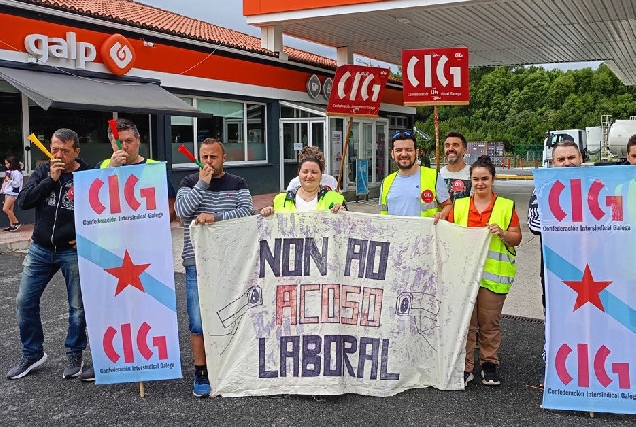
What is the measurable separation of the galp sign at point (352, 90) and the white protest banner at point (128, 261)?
6334 mm

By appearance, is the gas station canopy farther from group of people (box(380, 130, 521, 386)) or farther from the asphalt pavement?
the asphalt pavement

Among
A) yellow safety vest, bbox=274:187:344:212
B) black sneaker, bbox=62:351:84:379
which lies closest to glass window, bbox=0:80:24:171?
black sneaker, bbox=62:351:84:379

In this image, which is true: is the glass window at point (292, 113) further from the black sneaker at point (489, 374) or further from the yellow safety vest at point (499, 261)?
the black sneaker at point (489, 374)

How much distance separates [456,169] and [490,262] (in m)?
1.49

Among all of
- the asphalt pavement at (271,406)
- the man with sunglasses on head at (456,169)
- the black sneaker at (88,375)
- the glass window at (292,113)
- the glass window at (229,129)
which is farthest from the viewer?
the glass window at (292,113)

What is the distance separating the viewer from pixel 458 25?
15.6 meters

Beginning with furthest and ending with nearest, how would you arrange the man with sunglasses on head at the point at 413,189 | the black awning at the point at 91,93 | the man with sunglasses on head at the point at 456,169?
the black awning at the point at 91,93, the man with sunglasses on head at the point at 456,169, the man with sunglasses on head at the point at 413,189

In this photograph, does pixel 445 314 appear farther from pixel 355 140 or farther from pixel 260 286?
pixel 355 140

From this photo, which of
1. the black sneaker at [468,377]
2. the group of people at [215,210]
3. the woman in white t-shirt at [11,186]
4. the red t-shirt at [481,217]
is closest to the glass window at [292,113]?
the woman in white t-shirt at [11,186]

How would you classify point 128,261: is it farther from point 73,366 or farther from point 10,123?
point 10,123

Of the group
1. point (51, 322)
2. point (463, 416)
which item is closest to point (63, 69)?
point (51, 322)

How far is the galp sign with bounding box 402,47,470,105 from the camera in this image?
7.82 meters

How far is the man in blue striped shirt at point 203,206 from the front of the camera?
13.7 ft

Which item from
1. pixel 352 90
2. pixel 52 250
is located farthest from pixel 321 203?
pixel 352 90
